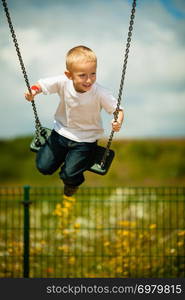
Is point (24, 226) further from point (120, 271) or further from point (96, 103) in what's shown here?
point (96, 103)

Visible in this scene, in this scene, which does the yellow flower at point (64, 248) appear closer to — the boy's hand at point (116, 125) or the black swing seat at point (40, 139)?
the black swing seat at point (40, 139)

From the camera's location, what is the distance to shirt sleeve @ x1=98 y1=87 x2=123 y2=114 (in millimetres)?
3463

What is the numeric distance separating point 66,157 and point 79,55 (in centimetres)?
77

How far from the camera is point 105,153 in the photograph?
11.5ft

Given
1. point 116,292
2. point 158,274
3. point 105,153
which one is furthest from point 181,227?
point 105,153

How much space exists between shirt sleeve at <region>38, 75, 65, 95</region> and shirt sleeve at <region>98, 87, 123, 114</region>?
12.3 inches

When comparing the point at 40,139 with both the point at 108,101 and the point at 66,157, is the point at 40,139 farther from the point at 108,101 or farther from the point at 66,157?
the point at 108,101

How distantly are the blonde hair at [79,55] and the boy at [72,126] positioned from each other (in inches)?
8.5

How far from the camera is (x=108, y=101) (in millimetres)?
3467

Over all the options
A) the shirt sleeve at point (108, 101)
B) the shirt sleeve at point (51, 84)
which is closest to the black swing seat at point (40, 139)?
the shirt sleeve at point (51, 84)

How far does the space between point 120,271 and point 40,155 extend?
474cm

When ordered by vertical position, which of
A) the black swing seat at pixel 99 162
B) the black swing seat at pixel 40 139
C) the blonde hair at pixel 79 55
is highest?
A: the blonde hair at pixel 79 55

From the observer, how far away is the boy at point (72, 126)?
3.46 m
